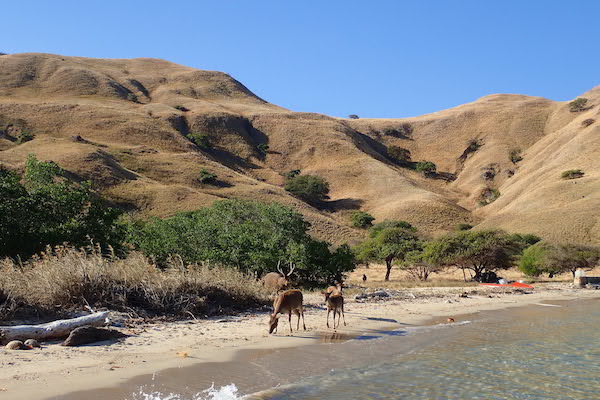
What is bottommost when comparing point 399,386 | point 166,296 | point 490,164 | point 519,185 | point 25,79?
point 399,386

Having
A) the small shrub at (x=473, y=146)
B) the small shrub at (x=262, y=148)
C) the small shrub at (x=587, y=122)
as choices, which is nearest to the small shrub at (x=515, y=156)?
the small shrub at (x=473, y=146)

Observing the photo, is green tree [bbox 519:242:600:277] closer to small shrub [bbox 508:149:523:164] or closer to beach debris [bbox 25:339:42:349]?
beach debris [bbox 25:339:42:349]

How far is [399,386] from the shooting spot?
328 inches

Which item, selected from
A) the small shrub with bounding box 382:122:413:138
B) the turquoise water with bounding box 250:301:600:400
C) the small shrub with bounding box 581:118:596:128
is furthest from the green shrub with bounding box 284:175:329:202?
the turquoise water with bounding box 250:301:600:400

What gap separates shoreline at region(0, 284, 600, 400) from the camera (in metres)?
7.10

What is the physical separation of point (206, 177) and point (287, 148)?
38.8 m

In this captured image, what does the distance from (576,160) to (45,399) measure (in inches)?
3580

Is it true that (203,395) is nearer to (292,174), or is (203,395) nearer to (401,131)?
(292,174)

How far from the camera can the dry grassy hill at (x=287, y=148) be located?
219ft

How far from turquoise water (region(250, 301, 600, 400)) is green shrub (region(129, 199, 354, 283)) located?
861 centimetres

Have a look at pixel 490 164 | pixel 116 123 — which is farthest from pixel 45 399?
pixel 490 164

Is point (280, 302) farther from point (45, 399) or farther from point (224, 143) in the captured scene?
point (224, 143)

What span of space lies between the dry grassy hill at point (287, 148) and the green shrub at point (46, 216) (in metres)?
40.4

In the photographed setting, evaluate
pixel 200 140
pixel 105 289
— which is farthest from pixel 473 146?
pixel 105 289
